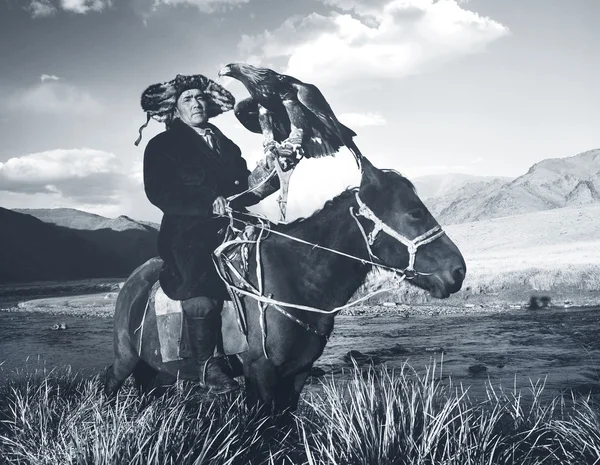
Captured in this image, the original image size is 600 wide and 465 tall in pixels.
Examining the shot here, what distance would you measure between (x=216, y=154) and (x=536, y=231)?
43.6m

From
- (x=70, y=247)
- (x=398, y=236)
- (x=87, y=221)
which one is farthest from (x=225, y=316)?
(x=87, y=221)

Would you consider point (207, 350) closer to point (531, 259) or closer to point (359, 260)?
point (359, 260)

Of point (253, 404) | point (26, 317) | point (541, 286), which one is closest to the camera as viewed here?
point (253, 404)

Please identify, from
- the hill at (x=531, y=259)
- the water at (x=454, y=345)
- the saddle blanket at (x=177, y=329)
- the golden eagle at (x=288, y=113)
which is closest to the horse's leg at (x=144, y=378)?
the saddle blanket at (x=177, y=329)

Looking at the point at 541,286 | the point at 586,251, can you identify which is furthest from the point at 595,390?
the point at 586,251

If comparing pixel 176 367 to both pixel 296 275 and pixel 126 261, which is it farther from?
pixel 126 261

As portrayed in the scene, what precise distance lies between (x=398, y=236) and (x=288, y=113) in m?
2.04

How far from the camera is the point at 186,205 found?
16.1 feet

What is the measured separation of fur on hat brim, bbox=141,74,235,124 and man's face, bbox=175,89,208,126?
7 cm

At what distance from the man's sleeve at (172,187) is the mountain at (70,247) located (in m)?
52.1

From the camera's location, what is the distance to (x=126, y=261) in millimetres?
61469

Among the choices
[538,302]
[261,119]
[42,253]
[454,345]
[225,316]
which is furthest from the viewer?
[42,253]

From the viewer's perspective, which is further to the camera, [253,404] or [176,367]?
[176,367]

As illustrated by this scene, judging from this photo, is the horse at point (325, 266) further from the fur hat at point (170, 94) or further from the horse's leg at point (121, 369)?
the fur hat at point (170, 94)
